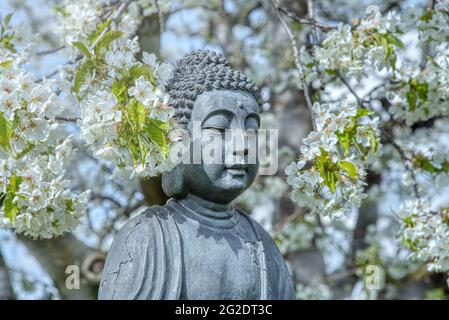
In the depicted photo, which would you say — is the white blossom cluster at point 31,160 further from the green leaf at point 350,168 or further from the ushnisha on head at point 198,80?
the green leaf at point 350,168

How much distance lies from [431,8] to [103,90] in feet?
8.01

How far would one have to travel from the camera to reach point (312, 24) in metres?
5.49

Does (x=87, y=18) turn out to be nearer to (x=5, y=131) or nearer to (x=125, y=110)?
(x=5, y=131)

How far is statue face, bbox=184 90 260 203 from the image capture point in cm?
404

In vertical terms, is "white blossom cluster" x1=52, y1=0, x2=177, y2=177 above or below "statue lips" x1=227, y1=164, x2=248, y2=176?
above

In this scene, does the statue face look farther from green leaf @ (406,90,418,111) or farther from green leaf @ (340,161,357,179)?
green leaf @ (406,90,418,111)

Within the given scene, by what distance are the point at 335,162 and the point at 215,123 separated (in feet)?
2.33

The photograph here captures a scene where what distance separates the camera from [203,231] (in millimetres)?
4047

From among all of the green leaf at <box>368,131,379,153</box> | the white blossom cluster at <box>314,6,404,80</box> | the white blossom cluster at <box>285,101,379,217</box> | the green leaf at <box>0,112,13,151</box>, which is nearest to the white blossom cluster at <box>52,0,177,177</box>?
the green leaf at <box>0,112,13,151</box>

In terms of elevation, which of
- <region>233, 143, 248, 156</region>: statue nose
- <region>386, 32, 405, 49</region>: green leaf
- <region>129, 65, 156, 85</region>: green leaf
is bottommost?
<region>233, 143, 248, 156</region>: statue nose

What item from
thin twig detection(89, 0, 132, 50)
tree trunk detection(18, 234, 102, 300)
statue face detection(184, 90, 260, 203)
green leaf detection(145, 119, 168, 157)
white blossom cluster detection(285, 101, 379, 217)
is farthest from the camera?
tree trunk detection(18, 234, 102, 300)

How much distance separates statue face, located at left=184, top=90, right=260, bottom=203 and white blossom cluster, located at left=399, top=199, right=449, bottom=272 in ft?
5.55
